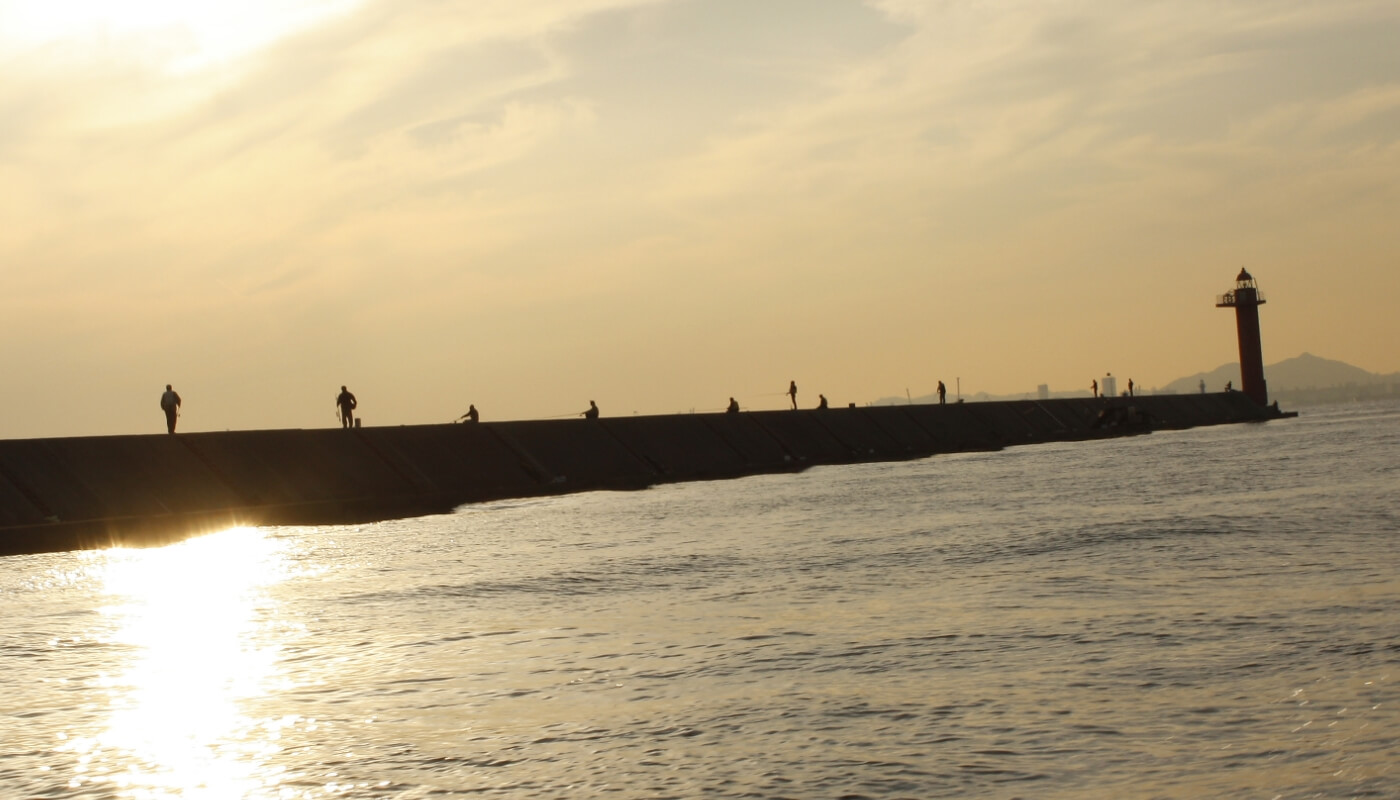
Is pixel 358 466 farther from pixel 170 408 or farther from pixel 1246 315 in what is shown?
pixel 1246 315

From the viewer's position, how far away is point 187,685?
8.65 meters

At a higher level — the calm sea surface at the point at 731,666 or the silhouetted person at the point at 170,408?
the silhouetted person at the point at 170,408

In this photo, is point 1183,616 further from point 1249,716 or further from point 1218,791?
point 1218,791

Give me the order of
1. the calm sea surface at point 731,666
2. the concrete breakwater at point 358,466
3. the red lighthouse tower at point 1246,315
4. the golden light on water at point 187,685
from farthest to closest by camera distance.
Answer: the red lighthouse tower at point 1246,315
the concrete breakwater at point 358,466
the golden light on water at point 187,685
the calm sea surface at point 731,666

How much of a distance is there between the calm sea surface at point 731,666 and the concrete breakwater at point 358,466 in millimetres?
5258

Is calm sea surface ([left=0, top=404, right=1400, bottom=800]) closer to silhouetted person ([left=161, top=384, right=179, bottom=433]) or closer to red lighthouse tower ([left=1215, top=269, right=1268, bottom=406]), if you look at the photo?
silhouetted person ([left=161, top=384, right=179, bottom=433])

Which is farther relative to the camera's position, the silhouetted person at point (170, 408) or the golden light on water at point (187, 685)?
the silhouetted person at point (170, 408)

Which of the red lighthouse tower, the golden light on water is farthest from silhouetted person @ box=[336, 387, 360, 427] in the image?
the red lighthouse tower

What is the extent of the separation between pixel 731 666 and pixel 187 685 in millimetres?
3529

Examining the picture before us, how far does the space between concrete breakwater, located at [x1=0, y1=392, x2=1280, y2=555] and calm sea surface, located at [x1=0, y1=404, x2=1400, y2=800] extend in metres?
5.26

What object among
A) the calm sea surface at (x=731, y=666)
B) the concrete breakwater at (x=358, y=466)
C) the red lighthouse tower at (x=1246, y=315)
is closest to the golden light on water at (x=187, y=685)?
the calm sea surface at (x=731, y=666)

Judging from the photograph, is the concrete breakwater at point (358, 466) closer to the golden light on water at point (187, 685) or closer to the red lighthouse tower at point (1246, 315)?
the golden light on water at point (187, 685)

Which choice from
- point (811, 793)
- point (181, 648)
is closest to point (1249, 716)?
point (811, 793)

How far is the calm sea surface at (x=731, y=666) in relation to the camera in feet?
20.3
